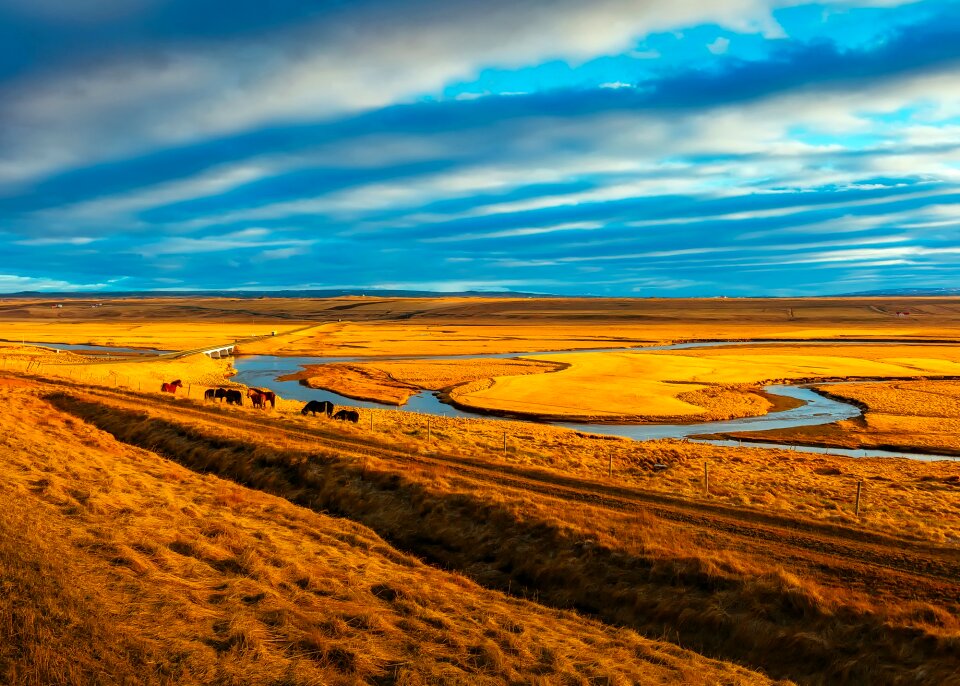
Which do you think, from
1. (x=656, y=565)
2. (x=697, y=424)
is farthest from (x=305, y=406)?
(x=656, y=565)

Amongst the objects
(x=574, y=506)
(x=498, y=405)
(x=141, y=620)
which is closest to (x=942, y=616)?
(x=574, y=506)

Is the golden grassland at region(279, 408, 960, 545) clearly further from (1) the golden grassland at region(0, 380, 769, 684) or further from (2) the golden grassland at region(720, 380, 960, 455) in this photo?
(1) the golden grassland at region(0, 380, 769, 684)

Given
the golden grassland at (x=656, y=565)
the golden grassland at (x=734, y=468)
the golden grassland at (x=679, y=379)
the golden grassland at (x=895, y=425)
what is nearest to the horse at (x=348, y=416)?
the golden grassland at (x=734, y=468)

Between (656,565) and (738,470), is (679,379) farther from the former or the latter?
(656,565)

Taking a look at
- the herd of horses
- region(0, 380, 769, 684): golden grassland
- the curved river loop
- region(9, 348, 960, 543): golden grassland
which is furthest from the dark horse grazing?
region(0, 380, 769, 684): golden grassland

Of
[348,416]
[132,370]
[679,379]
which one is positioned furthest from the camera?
[679,379]

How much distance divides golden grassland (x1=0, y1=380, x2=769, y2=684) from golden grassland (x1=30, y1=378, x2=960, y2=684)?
1.09m

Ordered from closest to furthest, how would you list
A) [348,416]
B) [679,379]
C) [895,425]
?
[348,416]
[895,425]
[679,379]

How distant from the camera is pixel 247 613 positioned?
35.1 ft

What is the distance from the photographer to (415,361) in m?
91.3

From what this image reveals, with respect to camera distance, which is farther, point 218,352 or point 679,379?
point 218,352

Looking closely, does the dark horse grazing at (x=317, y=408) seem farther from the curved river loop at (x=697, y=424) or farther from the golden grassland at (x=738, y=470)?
the curved river loop at (x=697, y=424)

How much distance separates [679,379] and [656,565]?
187 feet

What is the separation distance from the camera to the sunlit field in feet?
31.9
